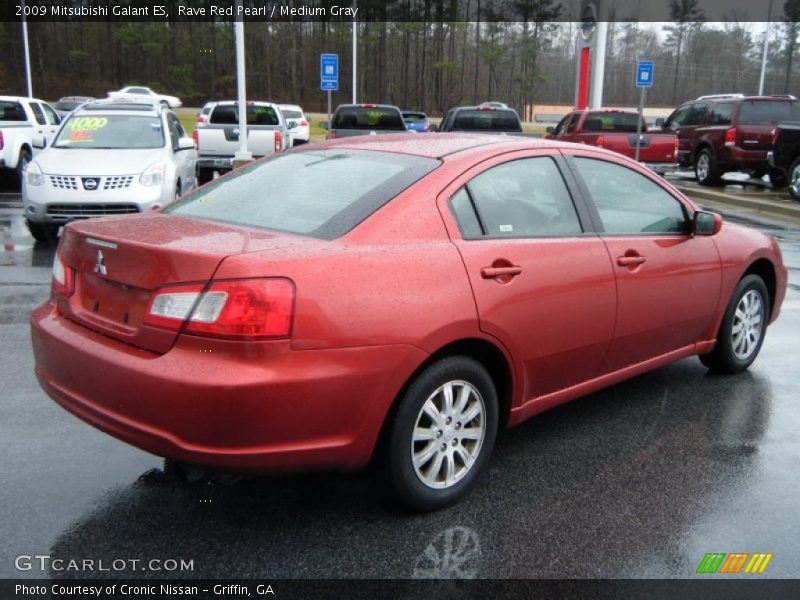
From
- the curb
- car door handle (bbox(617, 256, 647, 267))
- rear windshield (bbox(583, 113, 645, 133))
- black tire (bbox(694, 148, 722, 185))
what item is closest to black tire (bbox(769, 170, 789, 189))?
black tire (bbox(694, 148, 722, 185))

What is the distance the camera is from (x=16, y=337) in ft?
19.0

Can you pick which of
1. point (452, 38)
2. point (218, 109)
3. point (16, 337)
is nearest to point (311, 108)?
point (452, 38)

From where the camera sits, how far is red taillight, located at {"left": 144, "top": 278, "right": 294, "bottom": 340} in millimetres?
2764

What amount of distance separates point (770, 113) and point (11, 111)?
16536mm

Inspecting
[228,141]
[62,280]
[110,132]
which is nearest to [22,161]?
[228,141]

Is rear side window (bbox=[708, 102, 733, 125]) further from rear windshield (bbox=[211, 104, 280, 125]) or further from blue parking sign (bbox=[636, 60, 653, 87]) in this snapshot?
rear windshield (bbox=[211, 104, 280, 125])

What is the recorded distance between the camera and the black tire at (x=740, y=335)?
504 centimetres

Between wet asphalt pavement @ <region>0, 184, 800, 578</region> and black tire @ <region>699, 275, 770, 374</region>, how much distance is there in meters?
0.59

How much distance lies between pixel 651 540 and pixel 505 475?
2.59 ft

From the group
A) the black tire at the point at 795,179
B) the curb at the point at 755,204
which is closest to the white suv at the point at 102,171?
the curb at the point at 755,204

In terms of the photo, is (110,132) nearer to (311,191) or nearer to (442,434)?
(311,191)

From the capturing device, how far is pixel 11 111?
16344mm

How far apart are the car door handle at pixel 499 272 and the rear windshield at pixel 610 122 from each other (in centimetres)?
1607

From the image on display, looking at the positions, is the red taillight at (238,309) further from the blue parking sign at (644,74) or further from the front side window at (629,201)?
the blue parking sign at (644,74)
